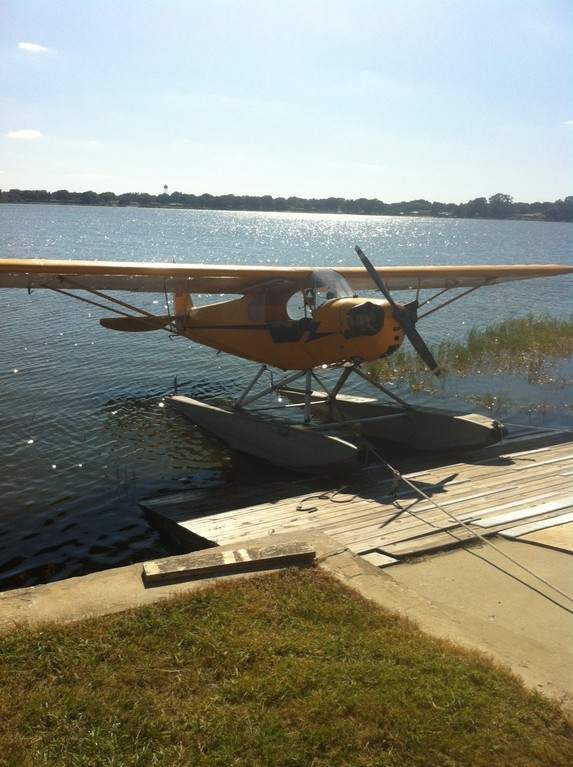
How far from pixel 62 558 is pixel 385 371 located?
10.3 m

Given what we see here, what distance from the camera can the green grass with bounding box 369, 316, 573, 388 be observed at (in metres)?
16.3

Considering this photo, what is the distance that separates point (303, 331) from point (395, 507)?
3741mm

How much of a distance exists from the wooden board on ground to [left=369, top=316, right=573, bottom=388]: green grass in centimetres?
1053

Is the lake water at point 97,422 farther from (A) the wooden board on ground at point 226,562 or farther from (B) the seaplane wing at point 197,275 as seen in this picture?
(A) the wooden board on ground at point 226,562

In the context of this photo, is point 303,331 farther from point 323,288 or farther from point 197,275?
point 197,275

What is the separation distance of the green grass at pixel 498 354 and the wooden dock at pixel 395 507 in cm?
679

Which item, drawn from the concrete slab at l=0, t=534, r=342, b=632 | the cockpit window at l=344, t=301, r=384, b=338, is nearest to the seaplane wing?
the cockpit window at l=344, t=301, r=384, b=338

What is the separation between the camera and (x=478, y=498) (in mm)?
7453

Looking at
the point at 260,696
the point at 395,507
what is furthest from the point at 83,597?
the point at 395,507

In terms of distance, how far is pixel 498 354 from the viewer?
59.0 ft

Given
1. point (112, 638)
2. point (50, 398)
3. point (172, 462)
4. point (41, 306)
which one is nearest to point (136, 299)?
point (41, 306)

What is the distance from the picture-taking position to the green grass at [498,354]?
16312 mm

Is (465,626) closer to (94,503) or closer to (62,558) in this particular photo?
(62,558)

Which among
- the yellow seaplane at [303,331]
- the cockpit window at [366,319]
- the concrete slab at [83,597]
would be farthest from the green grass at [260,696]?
the cockpit window at [366,319]
